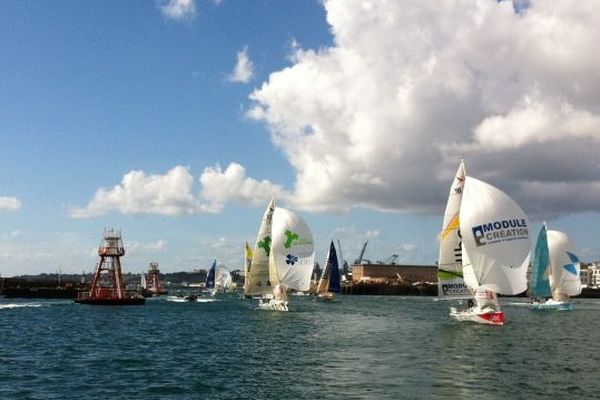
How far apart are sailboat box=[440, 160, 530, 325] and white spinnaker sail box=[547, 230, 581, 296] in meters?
51.4

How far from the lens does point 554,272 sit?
→ 10156 centimetres

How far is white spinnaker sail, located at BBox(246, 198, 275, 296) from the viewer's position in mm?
81625

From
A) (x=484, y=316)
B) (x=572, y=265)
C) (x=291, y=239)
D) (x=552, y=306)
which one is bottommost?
(x=552, y=306)

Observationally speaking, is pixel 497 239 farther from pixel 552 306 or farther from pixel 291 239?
pixel 552 306

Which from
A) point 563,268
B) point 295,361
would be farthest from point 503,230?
point 563,268

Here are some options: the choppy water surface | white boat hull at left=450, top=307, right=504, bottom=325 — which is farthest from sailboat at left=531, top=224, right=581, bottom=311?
white boat hull at left=450, top=307, right=504, bottom=325

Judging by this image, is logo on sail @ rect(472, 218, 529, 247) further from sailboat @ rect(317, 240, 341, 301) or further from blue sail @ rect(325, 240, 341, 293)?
blue sail @ rect(325, 240, 341, 293)

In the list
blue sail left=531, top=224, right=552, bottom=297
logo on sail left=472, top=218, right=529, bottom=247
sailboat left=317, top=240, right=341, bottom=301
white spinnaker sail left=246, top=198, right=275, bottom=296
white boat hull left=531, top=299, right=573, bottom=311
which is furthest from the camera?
sailboat left=317, top=240, right=341, bottom=301

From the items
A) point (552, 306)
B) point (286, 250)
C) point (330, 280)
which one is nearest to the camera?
point (286, 250)

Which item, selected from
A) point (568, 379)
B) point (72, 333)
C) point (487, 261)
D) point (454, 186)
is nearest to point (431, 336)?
point (487, 261)

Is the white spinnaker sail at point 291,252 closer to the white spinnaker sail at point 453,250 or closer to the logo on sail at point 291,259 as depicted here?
the logo on sail at point 291,259

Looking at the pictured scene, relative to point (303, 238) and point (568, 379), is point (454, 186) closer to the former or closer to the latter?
point (303, 238)

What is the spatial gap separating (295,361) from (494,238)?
78.1ft

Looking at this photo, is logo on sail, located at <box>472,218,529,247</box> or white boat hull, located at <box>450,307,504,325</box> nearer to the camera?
logo on sail, located at <box>472,218,529,247</box>
